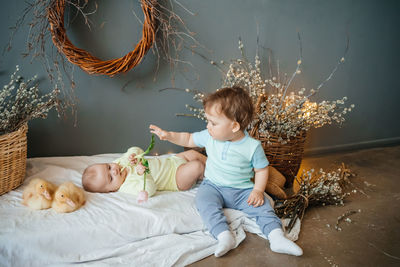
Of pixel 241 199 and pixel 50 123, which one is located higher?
pixel 50 123

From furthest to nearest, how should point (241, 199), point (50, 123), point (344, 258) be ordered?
1. point (50, 123)
2. point (241, 199)
3. point (344, 258)

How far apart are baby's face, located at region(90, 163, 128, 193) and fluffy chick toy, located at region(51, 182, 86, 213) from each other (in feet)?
0.62

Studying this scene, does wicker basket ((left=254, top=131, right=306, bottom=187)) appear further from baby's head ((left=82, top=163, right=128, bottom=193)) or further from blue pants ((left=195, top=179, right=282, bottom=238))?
baby's head ((left=82, top=163, right=128, bottom=193))

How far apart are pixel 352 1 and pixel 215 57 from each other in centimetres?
148

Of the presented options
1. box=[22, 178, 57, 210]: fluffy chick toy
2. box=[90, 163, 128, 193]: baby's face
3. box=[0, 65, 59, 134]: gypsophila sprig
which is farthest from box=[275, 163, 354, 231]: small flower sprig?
box=[0, 65, 59, 134]: gypsophila sprig

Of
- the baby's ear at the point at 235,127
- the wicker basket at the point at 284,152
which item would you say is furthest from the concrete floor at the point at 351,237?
the baby's ear at the point at 235,127

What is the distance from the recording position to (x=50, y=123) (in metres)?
2.10

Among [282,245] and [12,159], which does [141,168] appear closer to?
[12,159]

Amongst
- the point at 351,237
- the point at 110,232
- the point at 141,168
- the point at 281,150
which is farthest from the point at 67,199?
the point at 351,237

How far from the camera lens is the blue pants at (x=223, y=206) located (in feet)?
5.29

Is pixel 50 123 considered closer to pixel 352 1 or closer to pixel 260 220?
pixel 260 220

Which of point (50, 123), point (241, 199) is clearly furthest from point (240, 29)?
point (50, 123)

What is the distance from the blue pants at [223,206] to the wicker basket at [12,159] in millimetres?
988

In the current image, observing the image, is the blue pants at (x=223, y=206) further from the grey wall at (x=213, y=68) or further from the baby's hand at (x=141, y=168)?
the grey wall at (x=213, y=68)
